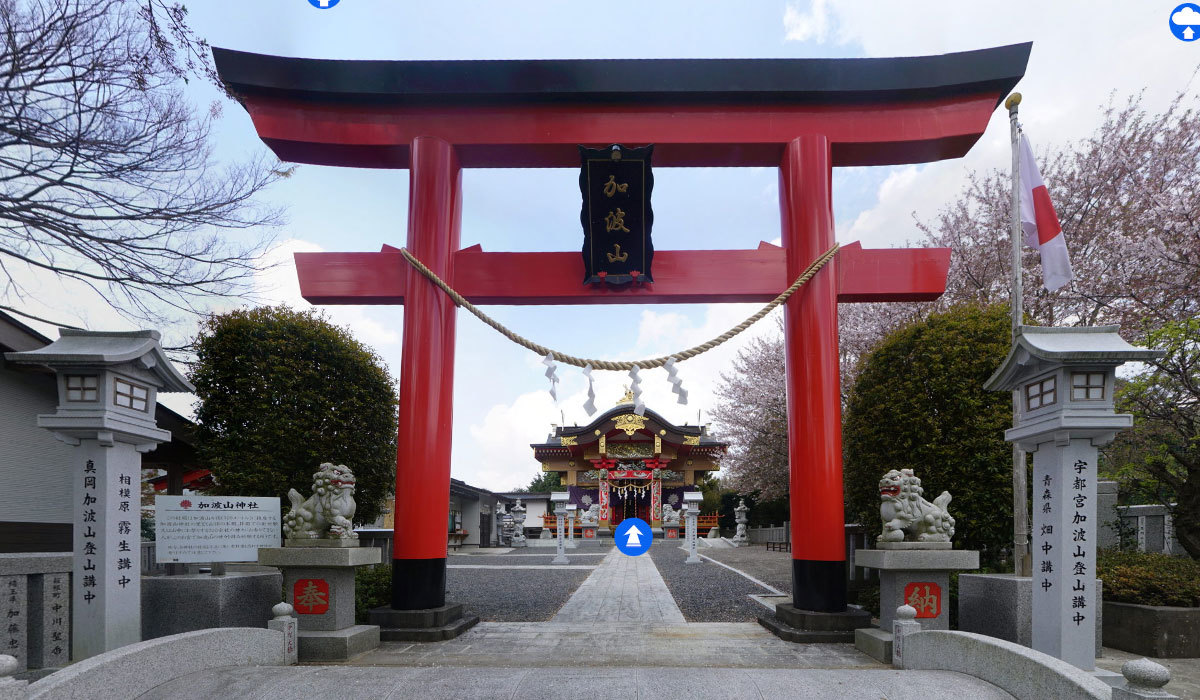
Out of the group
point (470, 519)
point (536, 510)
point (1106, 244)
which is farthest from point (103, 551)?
point (536, 510)

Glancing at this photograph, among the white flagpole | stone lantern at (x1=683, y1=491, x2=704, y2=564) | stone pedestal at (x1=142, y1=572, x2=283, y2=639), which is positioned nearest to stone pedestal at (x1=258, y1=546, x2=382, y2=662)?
stone pedestal at (x1=142, y1=572, x2=283, y2=639)

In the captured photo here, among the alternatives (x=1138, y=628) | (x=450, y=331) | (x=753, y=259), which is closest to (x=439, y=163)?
(x=450, y=331)

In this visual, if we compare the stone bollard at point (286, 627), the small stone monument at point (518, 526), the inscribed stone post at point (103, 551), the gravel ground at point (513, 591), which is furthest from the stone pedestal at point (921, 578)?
the small stone monument at point (518, 526)

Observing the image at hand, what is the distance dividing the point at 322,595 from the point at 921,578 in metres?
5.57

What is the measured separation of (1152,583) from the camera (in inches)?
267

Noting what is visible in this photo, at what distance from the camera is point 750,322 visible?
694cm

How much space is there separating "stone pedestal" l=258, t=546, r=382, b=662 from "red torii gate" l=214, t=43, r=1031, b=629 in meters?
1.08

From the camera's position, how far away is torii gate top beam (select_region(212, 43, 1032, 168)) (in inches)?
307

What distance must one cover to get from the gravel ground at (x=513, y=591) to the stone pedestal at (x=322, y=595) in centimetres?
245

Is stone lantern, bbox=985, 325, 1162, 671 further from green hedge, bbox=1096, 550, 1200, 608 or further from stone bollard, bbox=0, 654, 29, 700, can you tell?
stone bollard, bbox=0, 654, 29, 700

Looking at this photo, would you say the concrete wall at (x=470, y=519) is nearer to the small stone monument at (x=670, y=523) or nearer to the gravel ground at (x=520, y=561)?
the gravel ground at (x=520, y=561)

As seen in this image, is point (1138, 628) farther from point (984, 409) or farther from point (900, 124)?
point (900, 124)

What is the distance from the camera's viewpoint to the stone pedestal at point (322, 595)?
6.24 meters

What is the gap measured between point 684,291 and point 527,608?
16.5 ft
